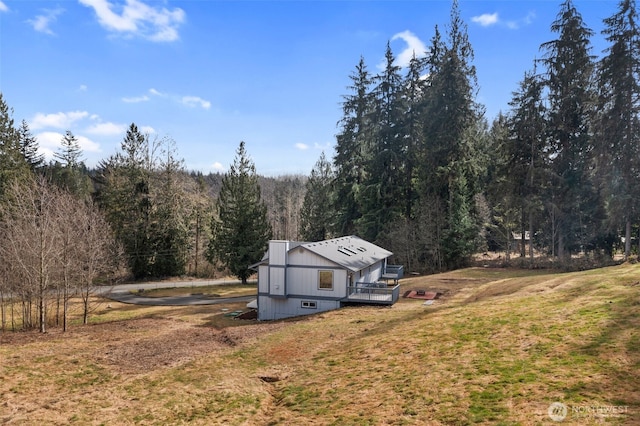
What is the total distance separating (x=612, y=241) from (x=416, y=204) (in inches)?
800

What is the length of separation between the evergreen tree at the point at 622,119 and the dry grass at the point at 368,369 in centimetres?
1725

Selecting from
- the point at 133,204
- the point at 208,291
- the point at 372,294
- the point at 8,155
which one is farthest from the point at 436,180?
the point at 8,155

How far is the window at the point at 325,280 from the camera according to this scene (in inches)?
1009

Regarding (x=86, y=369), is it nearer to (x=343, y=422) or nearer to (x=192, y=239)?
(x=343, y=422)

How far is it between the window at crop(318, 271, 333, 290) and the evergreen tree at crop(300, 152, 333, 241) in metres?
26.4

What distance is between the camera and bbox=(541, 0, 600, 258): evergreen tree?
36344mm

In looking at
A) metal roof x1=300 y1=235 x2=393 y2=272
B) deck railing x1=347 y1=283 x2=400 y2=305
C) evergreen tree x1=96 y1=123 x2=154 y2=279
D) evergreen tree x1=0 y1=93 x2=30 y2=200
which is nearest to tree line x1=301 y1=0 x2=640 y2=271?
metal roof x1=300 y1=235 x2=393 y2=272

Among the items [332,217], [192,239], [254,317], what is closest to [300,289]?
[254,317]

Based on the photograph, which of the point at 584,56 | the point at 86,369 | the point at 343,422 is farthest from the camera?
the point at 584,56

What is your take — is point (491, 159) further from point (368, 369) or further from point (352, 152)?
point (368, 369)

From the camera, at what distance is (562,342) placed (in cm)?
1159

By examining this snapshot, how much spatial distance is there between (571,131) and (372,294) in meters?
28.3

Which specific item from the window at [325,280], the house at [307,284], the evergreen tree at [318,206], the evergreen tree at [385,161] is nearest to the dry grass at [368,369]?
the house at [307,284]

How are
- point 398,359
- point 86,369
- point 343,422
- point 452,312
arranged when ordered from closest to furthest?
point 343,422, point 398,359, point 86,369, point 452,312
